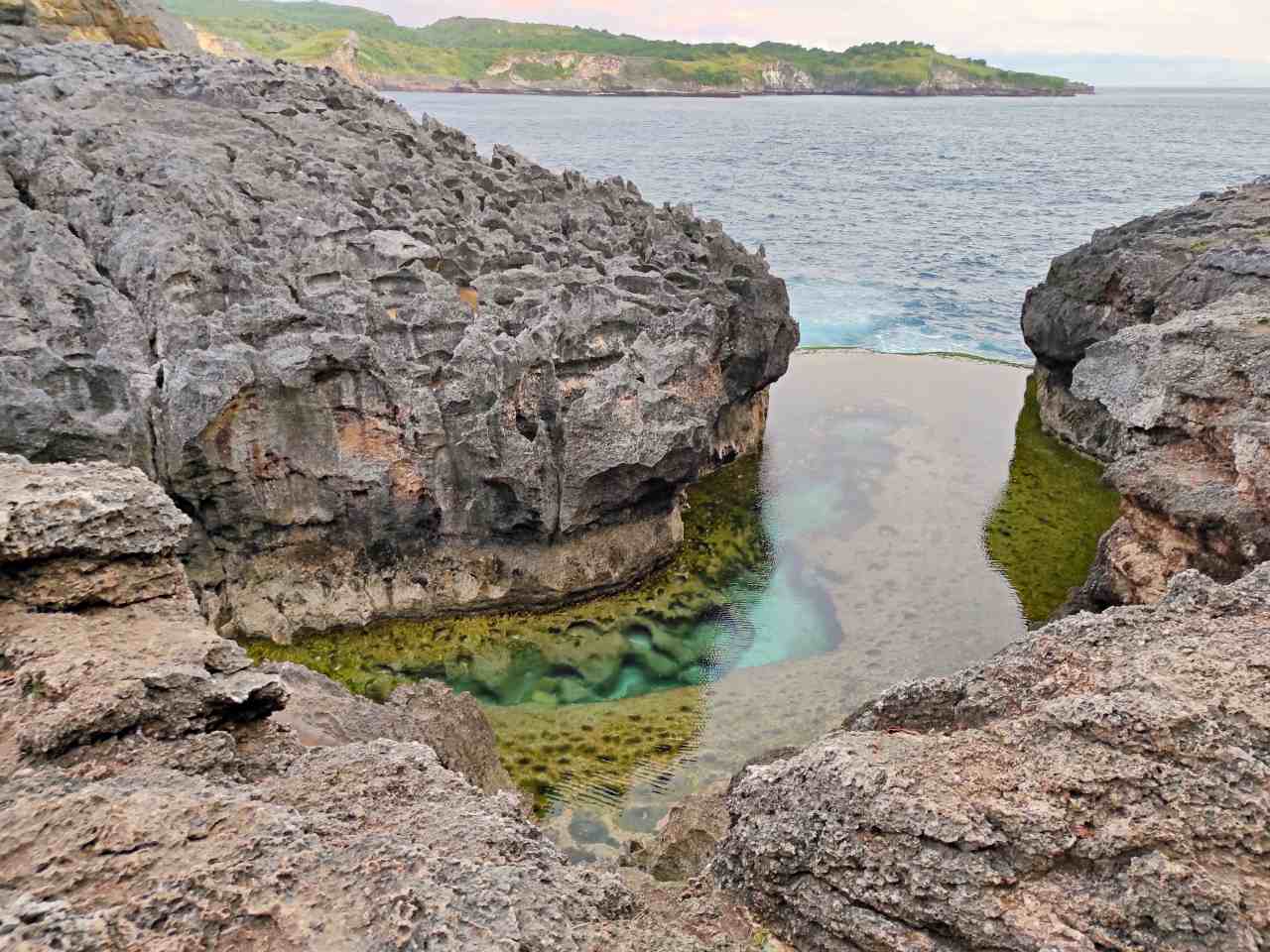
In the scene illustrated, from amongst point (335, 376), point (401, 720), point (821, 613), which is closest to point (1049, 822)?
point (401, 720)

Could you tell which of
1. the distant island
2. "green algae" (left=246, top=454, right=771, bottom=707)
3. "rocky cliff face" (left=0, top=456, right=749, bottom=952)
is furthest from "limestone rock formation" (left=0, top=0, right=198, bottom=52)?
the distant island

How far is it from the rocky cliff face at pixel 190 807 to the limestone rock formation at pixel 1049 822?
0.77 metres

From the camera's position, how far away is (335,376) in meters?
15.5

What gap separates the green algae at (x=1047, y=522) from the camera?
18062 mm

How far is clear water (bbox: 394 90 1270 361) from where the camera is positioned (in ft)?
138

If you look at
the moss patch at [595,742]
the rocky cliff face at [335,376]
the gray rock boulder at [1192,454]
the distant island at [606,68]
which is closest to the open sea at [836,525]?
the moss patch at [595,742]

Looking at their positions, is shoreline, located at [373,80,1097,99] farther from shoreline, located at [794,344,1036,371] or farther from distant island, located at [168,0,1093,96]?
Result: shoreline, located at [794,344,1036,371]

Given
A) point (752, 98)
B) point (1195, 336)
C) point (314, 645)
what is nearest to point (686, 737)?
point (314, 645)

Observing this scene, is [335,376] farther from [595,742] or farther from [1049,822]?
[1049,822]

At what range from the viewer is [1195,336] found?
514 inches

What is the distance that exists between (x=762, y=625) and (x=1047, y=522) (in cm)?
811

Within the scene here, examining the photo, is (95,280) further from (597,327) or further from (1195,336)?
(1195,336)

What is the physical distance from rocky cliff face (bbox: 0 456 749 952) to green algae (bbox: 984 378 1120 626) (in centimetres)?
1396

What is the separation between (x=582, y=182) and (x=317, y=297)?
34.5 feet
